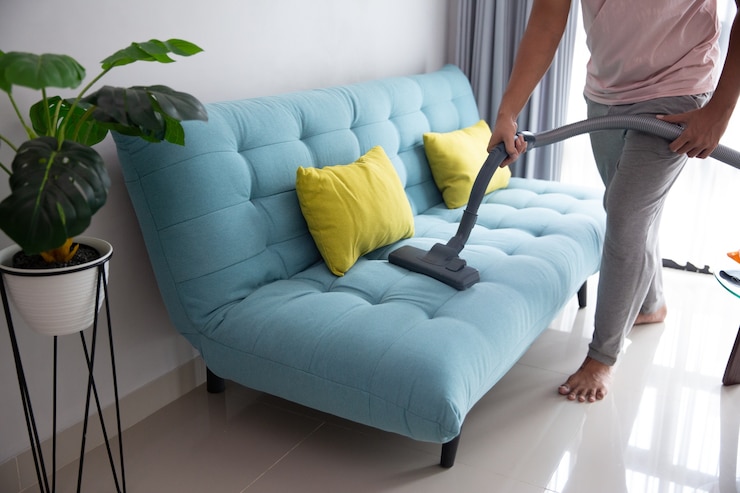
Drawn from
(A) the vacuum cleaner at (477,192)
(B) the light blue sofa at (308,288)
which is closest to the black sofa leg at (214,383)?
(B) the light blue sofa at (308,288)

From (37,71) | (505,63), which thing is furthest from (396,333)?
(505,63)

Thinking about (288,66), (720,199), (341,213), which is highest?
(288,66)

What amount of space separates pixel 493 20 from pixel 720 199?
1311 millimetres

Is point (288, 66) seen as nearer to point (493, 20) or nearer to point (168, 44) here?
point (168, 44)

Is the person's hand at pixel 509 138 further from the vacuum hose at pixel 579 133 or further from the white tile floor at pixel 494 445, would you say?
the white tile floor at pixel 494 445

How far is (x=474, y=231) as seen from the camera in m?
2.53

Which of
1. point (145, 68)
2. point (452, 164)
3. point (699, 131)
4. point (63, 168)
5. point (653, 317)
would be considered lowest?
point (653, 317)

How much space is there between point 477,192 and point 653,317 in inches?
40.8

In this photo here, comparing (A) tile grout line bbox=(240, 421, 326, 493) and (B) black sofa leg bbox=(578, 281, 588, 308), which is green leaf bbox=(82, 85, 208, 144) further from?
(B) black sofa leg bbox=(578, 281, 588, 308)

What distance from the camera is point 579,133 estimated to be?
212cm

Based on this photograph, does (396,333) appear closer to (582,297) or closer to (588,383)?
(588,383)

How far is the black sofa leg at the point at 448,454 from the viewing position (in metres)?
1.84

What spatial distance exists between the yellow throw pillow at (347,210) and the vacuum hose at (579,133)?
23 centimetres

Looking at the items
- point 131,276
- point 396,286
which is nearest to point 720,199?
point 396,286
